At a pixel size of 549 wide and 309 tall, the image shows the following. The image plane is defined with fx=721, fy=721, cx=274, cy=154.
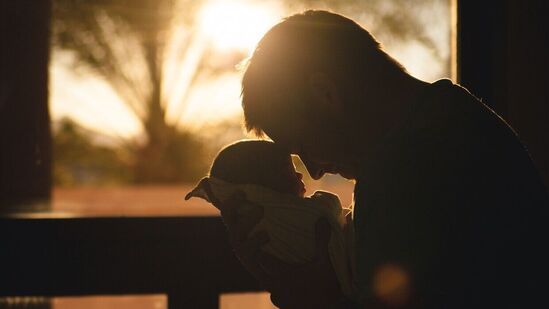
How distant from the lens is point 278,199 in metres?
1.22

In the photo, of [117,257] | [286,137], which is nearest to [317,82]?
[286,137]

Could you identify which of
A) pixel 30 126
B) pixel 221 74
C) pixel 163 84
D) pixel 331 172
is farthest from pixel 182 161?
pixel 331 172

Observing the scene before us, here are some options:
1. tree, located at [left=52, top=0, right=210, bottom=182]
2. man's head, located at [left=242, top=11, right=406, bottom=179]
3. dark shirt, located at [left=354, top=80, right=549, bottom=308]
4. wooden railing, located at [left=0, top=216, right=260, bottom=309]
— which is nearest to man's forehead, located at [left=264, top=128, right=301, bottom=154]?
man's head, located at [left=242, top=11, right=406, bottom=179]

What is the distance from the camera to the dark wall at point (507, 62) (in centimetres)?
158

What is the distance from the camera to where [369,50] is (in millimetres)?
1086

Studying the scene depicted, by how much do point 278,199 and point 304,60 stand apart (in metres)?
0.26

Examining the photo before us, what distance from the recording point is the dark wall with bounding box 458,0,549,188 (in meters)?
1.58

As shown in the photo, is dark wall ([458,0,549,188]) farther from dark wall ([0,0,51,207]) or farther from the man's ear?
dark wall ([0,0,51,207])

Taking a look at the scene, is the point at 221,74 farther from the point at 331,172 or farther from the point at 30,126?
the point at 331,172

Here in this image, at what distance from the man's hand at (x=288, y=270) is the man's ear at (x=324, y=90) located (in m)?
0.22

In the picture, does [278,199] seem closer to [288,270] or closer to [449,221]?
[288,270]

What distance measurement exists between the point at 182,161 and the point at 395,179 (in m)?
9.40

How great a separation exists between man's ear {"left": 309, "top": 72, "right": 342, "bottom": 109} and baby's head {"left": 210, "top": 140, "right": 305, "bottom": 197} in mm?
194

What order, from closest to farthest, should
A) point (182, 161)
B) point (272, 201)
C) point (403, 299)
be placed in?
1. point (403, 299)
2. point (272, 201)
3. point (182, 161)
